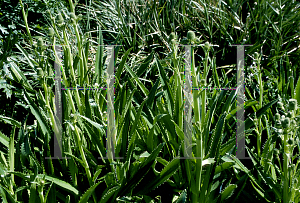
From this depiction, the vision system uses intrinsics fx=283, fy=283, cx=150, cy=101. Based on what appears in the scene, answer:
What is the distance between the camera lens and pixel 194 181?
1301 millimetres

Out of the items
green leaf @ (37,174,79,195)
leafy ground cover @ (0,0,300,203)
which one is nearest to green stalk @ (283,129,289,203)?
leafy ground cover @ (0,0,300,203)

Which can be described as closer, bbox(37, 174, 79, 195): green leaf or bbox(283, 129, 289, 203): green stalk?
bbox(283, 129, 289, 203): green stalk

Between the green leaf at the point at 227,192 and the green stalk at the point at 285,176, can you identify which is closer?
the green stalk at the point at 285,176

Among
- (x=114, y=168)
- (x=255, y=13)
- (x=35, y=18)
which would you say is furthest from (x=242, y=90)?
(x=35, y=18)

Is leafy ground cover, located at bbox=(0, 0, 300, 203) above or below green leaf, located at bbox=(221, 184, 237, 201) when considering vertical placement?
above

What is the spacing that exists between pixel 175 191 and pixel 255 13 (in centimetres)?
253

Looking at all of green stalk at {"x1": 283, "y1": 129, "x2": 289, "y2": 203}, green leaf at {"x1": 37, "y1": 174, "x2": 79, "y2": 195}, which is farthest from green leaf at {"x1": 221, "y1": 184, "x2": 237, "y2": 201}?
green leaf at {"x1": 37, "y1": 174, "x2": 79, "y2": 195}

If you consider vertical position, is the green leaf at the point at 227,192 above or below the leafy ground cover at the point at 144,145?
below

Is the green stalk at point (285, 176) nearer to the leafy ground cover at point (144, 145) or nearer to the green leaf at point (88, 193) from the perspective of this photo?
the leafy ground cover at point (144, 145)

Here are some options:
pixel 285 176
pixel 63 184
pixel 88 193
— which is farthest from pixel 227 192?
pixel 63 184

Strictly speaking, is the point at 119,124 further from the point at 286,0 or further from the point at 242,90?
the point at 286,0

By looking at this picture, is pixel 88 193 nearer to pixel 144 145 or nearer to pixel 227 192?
pixel 144 145

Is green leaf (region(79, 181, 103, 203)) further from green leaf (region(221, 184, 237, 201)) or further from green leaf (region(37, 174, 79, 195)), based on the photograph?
green leaf (region(221, 184, 237, 201))

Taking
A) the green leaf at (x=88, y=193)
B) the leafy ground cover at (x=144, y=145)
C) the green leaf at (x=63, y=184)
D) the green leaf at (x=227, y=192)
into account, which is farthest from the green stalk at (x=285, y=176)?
the green leaf at (x=63, y=184)
